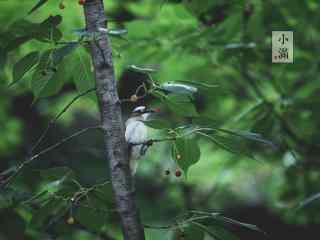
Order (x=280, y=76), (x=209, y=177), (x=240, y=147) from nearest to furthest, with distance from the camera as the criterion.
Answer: (x=240, y=147)
(x=280, y=76)
(x=209, y=177)

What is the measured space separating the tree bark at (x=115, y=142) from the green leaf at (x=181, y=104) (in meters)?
0.15

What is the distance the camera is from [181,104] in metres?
1.62

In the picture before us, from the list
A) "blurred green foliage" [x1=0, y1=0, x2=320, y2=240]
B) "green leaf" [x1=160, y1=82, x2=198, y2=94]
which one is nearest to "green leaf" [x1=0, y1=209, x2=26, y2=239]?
"blurred green foliage" [x1=0, y1=0, x2=320, y2=240]

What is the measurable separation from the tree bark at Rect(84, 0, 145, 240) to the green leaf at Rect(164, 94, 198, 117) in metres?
0.15

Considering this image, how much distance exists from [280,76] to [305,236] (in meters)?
3.55

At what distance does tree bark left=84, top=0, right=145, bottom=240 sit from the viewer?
61.6 inches

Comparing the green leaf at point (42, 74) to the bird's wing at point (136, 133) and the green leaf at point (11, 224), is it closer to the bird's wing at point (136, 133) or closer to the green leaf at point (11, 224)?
the bird's wing at point (136, 133)

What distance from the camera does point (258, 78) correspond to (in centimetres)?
340

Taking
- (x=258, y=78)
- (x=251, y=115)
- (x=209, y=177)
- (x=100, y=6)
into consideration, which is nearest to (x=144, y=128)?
(x=100, y=6)

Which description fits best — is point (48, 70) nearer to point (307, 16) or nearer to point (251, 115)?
point (251, 115)

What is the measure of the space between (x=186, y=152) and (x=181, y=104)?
0.47 feet

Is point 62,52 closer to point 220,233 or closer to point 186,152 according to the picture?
point 186,152

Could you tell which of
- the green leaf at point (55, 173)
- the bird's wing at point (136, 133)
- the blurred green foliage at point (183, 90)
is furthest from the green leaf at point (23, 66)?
the bird's wing at point (136, 133)

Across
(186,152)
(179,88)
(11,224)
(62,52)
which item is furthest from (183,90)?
(11,224)
